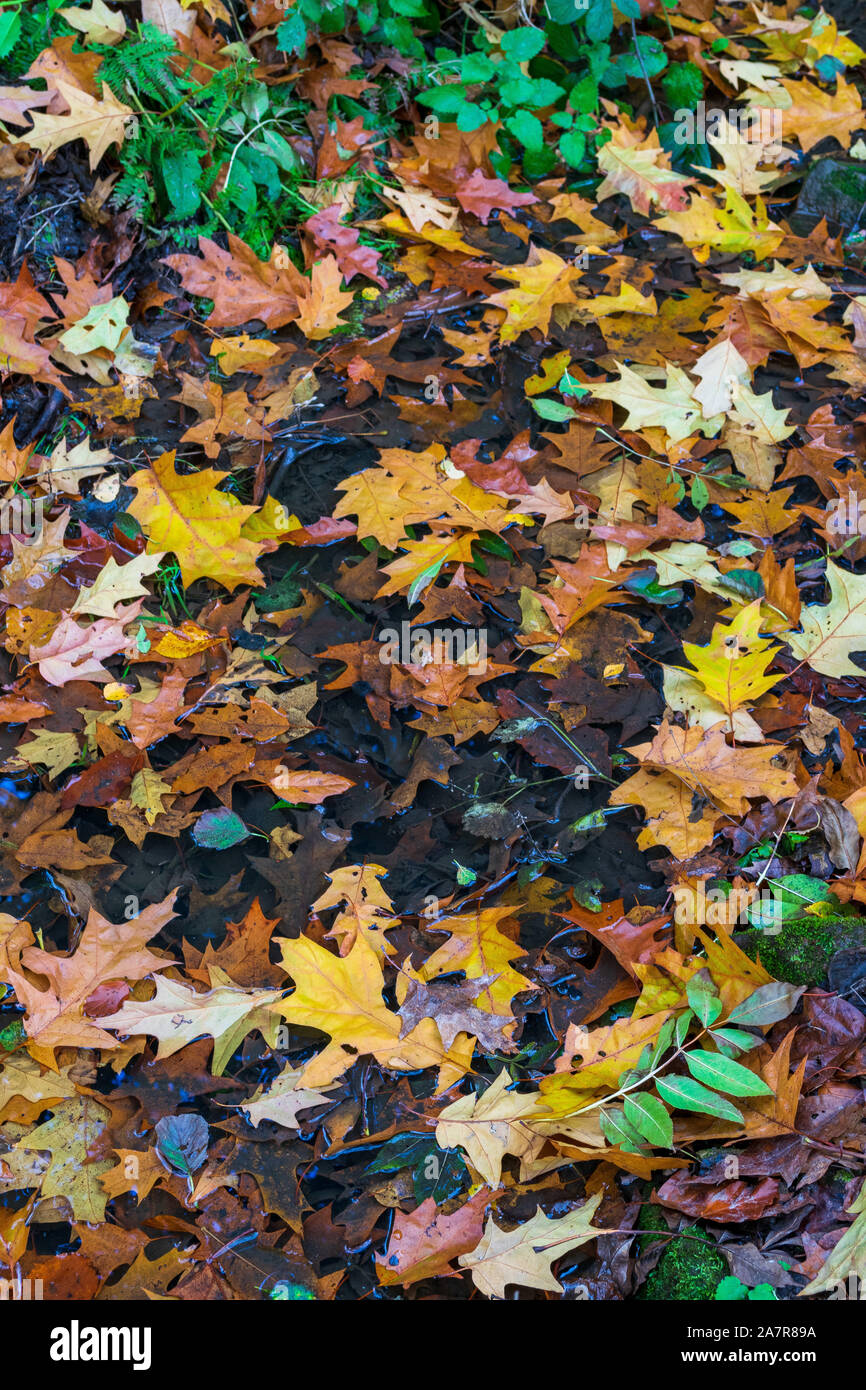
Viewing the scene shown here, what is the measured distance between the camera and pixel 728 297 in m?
3.14

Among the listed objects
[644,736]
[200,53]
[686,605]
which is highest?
[200,53]

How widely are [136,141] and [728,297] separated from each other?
2.01 meters

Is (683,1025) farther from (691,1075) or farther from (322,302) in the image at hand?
(322,302)

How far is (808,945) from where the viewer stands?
1.86 m

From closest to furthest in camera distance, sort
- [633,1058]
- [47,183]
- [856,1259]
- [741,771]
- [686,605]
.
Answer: [856,1259], [633,1058], [741,771], [686,605], [47,183]

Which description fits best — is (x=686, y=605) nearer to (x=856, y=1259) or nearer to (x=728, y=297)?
(x=728, y=297)

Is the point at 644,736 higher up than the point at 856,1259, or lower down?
higher up

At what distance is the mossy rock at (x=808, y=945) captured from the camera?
1852 millimetres

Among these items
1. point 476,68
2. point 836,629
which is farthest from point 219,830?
point 476,68

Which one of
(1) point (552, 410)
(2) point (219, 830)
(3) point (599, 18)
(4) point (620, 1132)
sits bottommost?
(4) point (620, 1132)

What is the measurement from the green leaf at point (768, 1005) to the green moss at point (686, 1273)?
37cm

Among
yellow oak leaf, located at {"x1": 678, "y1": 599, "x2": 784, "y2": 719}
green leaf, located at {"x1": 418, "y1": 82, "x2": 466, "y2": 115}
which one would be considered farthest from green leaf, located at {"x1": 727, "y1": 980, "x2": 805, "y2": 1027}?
green leaf, located at {"x1": 418, "y1": 82, "x2": 466, "y2": 115}

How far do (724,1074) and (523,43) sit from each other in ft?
11.3
